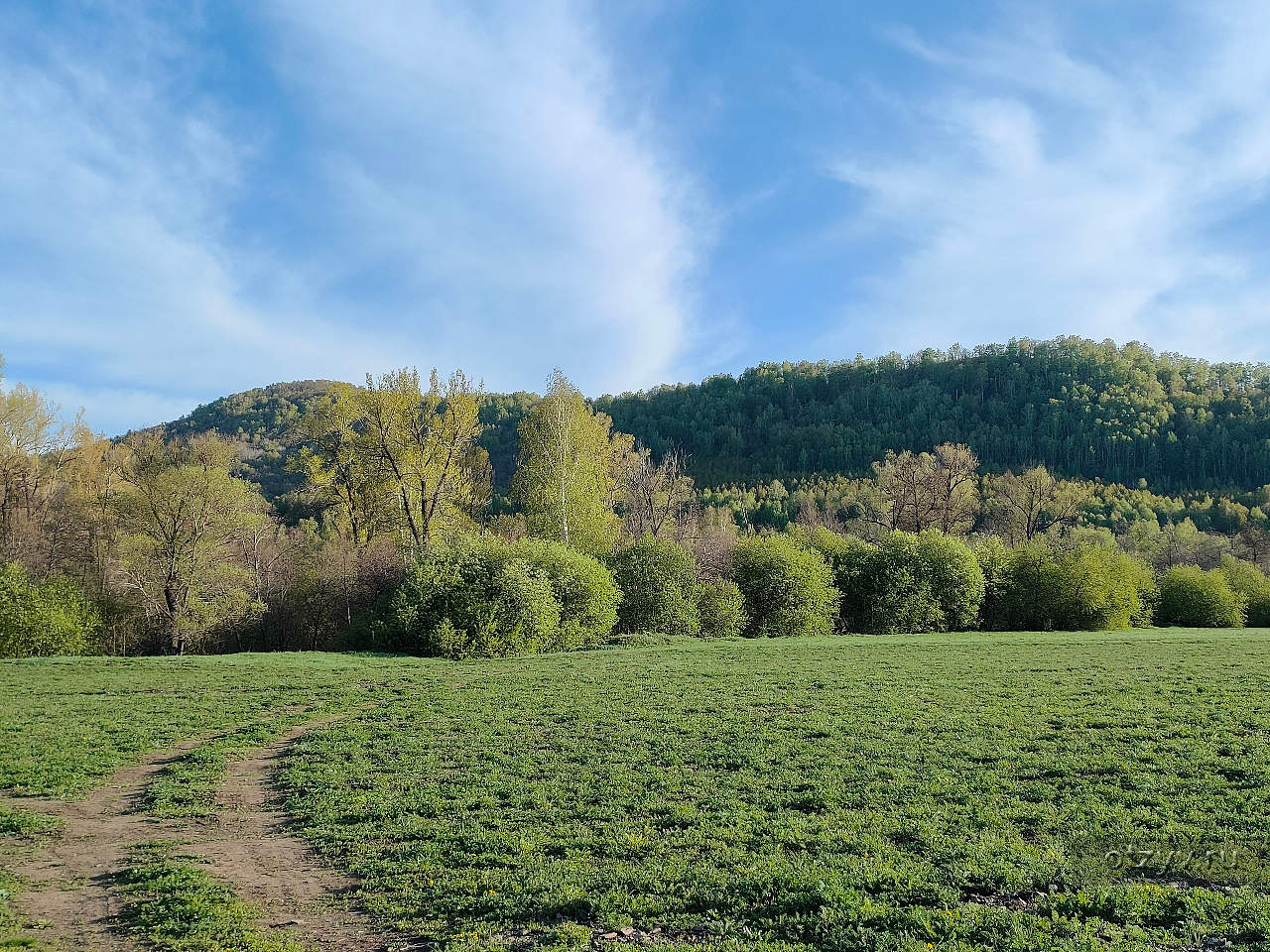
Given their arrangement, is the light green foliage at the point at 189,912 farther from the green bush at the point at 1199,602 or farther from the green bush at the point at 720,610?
the green bush at the point at 1199,602

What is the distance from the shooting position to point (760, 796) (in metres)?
11.5

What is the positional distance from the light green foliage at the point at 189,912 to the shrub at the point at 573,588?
29732 millimetres

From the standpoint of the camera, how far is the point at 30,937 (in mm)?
7254

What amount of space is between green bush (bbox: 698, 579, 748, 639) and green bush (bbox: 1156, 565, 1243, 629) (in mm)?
43228

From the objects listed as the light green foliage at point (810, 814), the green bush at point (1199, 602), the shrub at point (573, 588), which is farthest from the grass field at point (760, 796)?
the green bush at point (1199, 602)

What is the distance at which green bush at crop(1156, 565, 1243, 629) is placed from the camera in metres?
60.8

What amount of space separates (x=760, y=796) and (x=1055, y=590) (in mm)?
53548

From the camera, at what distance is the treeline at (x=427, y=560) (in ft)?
123

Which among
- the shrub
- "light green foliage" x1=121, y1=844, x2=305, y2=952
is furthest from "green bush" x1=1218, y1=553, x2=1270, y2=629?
"light green foliage" x1=121, y1=844, x2=305, y2=952

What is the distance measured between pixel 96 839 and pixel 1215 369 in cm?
25097

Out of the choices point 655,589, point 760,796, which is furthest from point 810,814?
point 655,589

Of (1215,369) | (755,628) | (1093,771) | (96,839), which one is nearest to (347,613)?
(755,628)

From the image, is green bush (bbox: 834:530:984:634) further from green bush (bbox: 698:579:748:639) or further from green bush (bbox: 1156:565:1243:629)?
green bush (bbox: 1156:565:1243:629)

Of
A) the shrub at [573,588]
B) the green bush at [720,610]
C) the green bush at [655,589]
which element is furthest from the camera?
the green bush at [720,610]
